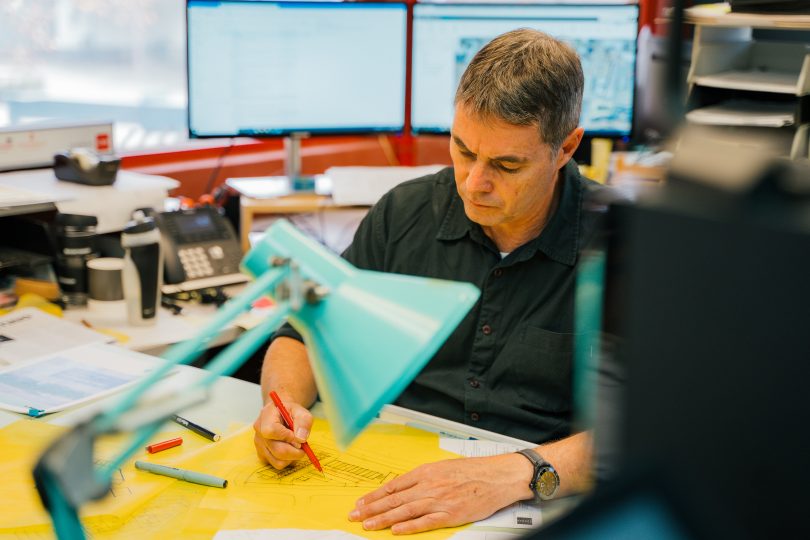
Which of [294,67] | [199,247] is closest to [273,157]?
[294,67]

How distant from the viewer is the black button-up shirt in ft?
5.24

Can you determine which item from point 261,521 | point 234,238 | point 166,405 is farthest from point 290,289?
point 234,238

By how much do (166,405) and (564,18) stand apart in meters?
2.29

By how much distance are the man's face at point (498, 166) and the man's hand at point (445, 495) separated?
0.43 m

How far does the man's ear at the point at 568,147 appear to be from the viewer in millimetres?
1566

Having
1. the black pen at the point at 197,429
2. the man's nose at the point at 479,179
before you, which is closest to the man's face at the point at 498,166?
the man's nose at the point at 479,179

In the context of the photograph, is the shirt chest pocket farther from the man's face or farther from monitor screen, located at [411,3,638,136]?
monitor screen, located at [411,3,638,136]

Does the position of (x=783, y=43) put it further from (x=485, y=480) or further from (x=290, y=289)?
(x=290, y=289)

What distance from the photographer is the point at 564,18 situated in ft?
8.55

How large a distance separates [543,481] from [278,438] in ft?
1.24

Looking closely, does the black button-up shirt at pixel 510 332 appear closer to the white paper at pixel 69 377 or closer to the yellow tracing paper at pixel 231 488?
the yellow tracing paper at pixel 231 488

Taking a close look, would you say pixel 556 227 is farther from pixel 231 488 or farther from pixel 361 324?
pixel 361 324

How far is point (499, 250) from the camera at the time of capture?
65.1 inches

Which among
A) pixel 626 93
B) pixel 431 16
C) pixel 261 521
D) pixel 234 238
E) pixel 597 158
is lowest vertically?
pixel 261 521
